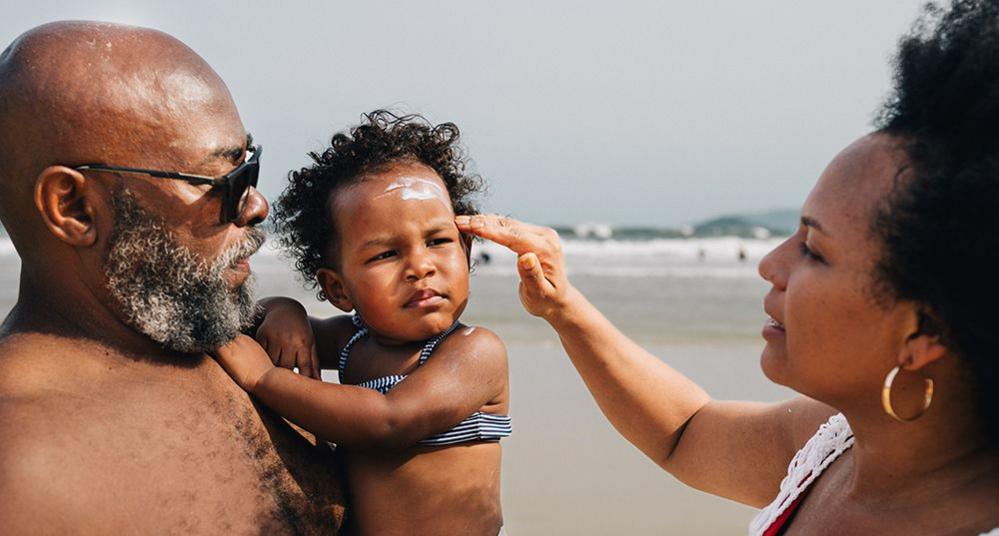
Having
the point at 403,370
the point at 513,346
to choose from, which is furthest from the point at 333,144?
the point at 513,346

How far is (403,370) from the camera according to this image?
2822mm

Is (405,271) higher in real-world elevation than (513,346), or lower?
higher

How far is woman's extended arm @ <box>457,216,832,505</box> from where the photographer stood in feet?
9.42

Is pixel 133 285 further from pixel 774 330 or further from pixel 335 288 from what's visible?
pixel 774 330

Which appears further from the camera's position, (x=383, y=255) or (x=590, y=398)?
(x=590, y=398)

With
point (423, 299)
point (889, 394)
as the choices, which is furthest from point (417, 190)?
point (889, 394)

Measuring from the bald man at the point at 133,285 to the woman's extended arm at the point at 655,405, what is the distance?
0.82 meters

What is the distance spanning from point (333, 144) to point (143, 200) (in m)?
0.85

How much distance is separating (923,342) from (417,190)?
5.06ft

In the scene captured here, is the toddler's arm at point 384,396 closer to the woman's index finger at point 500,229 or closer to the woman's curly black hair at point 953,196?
the woman's index finger at point 500,229

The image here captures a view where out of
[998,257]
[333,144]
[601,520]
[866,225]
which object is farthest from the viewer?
[601,520]

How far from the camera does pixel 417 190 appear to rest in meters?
2.90

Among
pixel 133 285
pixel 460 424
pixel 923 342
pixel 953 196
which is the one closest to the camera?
pixel 953 196

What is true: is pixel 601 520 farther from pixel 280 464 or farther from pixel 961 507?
pixel 961 507
